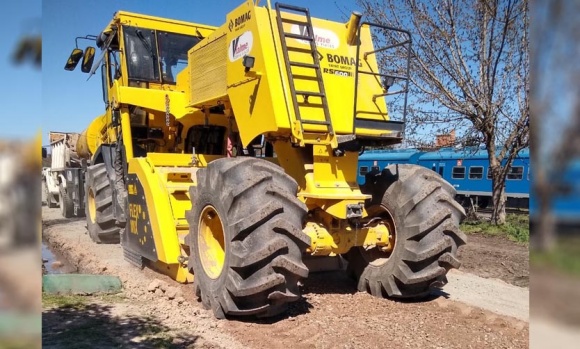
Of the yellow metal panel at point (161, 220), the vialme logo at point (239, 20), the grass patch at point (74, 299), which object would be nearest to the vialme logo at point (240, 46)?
the vialme logo at point (239, 20)

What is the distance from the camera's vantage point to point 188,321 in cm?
481

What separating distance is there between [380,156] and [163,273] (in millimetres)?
19976

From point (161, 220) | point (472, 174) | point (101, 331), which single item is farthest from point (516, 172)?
point (101, 331)

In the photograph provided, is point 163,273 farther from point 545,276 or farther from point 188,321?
point 545,276

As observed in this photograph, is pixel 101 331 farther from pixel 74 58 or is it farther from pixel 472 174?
pixel 472 174

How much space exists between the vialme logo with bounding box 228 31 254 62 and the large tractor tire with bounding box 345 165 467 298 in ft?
6.50

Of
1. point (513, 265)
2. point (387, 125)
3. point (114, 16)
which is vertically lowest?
point (513, 265)

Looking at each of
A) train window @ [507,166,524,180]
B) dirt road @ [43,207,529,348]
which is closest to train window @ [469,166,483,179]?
train window @ [507,166,524,180]

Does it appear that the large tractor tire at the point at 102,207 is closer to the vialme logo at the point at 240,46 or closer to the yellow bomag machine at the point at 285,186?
the yellow bomag machine at the point at 285,186

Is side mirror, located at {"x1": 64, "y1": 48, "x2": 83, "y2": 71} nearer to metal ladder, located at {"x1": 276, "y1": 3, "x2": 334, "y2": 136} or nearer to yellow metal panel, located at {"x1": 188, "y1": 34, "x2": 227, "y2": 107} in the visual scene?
yellow metal panel, located at {"x1": 188, "y1": 34, "x2": 227, "y2": 107}

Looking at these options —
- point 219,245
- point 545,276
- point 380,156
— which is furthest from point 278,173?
point 380,156

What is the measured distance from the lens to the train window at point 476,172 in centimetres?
2084

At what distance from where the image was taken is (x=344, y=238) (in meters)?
5.25

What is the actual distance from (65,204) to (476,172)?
15310 millimetres
